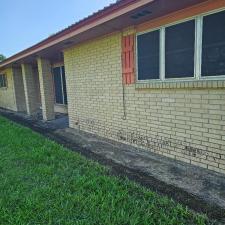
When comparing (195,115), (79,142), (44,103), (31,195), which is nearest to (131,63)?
(195,115)

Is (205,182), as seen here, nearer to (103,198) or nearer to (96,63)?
(103,198)

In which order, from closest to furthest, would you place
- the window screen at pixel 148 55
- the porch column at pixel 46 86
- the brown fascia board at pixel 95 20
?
the brown fascia board at pixel 95 20, the window screen at pixel 148 55, the porch column at pixel 46 86

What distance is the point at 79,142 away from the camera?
6.22 meters

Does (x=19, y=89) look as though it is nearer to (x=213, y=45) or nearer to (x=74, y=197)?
(x=74, y=197)

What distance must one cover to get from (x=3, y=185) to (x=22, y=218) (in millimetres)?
1094

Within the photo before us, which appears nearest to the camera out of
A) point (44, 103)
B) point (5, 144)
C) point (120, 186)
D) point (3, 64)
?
point (120, 186)

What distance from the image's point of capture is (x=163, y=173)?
13.0ft

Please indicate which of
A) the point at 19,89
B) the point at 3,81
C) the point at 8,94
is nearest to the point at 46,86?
the point at 19,89

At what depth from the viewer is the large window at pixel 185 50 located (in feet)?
11.8

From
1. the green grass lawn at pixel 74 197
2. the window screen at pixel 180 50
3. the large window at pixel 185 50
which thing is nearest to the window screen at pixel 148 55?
the large window at pixel 185 50

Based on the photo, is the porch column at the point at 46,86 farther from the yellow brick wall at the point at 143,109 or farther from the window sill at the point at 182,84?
the window sill at the point at 182,84

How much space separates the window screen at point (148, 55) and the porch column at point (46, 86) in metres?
5.47

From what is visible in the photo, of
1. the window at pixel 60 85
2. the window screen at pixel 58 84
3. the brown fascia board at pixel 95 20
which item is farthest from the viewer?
the window screen at pixel 58 84

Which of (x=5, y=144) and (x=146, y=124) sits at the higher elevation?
(x=146, y=124)
